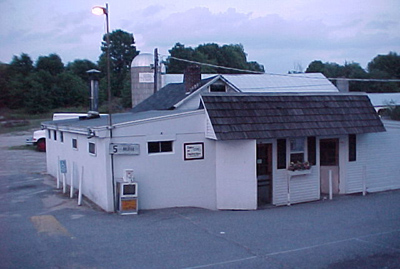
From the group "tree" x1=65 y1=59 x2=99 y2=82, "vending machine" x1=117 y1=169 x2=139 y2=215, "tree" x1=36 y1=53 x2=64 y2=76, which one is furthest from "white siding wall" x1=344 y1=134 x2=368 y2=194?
"tree" x1=65 y1=59 x2=99 y2=82

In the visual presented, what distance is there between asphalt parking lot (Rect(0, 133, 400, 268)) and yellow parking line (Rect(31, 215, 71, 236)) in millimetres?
23

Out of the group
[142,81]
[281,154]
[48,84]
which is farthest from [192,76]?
[48,84]

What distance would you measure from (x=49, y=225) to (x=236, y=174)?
232 inches

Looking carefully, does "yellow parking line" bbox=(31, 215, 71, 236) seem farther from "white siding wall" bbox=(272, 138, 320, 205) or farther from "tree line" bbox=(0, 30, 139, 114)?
"tree line" bbox=(0, 30, 139, 114)

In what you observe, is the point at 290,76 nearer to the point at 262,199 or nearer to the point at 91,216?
the point at 262,199

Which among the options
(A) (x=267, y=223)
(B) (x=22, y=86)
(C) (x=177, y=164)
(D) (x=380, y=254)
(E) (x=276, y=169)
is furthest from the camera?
(B) (x=22, y=86)

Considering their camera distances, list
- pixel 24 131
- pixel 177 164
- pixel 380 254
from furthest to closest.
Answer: pixel 24 131 → pixel 177 164 → pixel 380 254

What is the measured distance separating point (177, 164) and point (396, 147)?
9.26 meters

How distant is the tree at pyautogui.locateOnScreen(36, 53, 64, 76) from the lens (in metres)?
57.9

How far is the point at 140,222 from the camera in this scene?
11.6 m

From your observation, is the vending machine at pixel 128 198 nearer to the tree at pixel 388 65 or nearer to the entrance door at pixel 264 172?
the entrance door at pixel 264 172

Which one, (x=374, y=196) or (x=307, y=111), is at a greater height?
(x=307, y=111)

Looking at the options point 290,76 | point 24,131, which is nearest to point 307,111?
point 290,76

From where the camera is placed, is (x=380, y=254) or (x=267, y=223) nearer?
(x=380, y=254)
